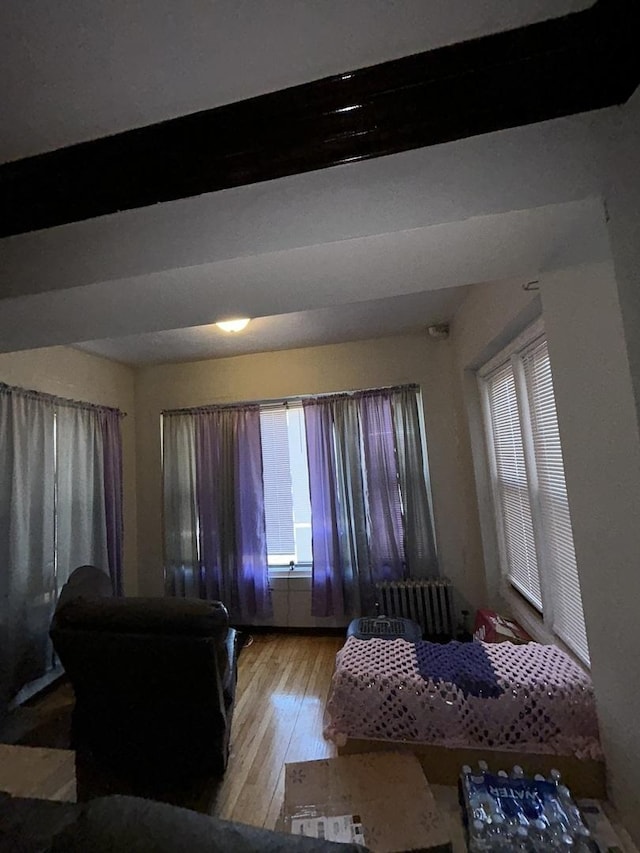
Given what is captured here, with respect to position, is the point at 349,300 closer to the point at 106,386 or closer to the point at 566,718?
the point at 566,718

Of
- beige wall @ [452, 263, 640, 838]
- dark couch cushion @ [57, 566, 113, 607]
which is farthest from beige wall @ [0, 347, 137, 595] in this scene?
beige wall @ [452, 263, 640, 838]

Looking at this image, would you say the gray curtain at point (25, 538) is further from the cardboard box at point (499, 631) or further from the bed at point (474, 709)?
the cardboard box at point (499, 631)

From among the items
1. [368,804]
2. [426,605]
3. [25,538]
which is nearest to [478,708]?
[368,804]

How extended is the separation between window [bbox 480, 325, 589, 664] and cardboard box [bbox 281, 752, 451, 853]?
850 mm

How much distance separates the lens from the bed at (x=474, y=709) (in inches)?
45.9

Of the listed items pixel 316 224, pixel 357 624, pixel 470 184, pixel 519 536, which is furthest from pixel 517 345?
pixel 357 624

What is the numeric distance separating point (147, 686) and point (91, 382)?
8.00 ft

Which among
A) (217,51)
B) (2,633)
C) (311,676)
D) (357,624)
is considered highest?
(217,51)

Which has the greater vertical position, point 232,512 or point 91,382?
point 91,382

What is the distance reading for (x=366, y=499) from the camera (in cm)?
308

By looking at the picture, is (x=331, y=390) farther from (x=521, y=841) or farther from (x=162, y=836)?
(x=162, y=836)

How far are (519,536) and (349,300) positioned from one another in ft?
6.13

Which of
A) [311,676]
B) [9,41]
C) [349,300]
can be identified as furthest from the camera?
[311,676]

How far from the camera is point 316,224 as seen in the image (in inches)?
32.5
